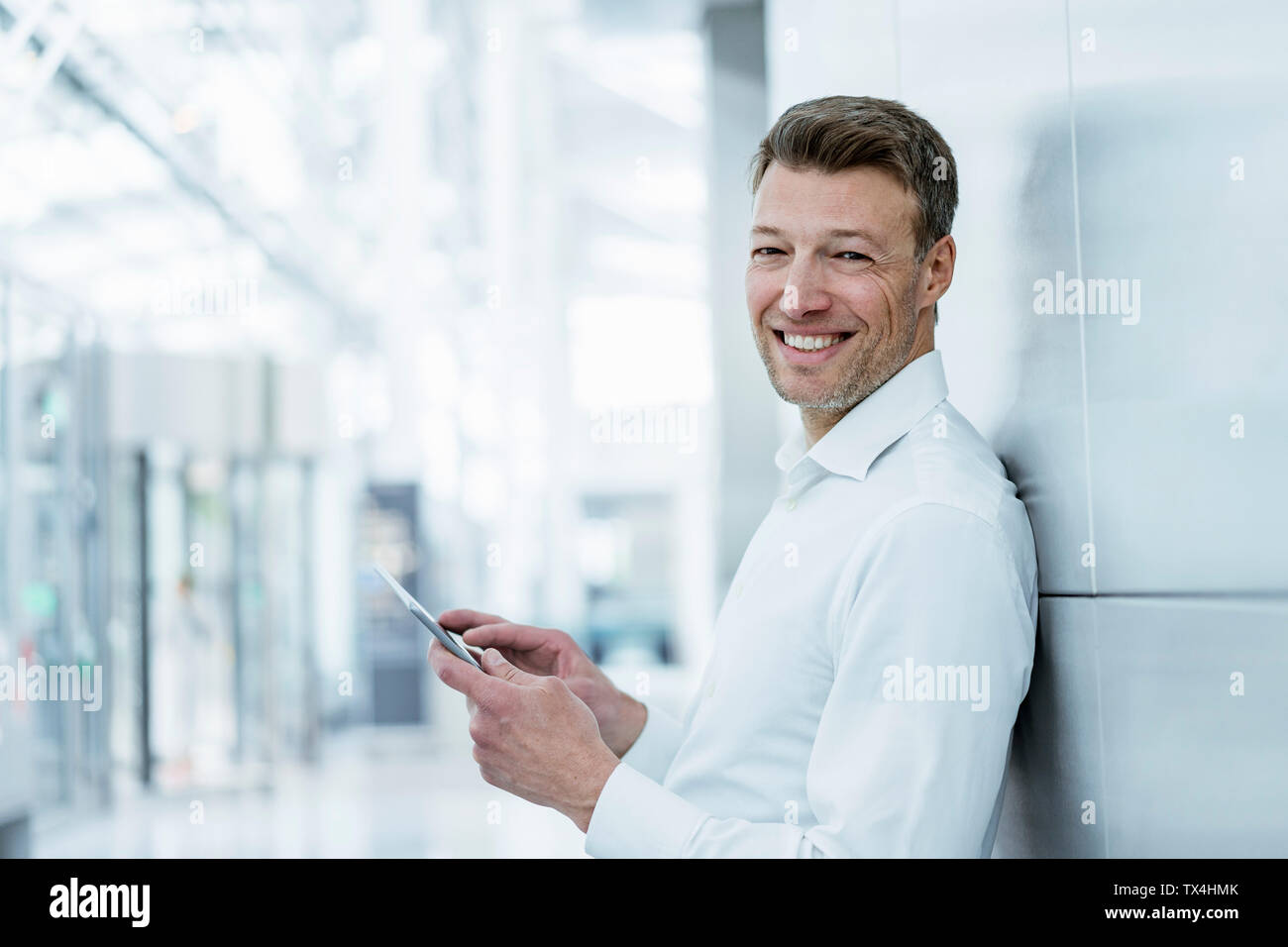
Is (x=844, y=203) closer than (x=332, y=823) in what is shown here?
Yes

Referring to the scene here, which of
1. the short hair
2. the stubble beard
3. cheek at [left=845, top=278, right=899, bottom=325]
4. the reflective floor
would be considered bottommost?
the reflective floor

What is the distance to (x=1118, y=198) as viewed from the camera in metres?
1.14

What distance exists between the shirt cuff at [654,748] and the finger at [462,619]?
11.3 inches

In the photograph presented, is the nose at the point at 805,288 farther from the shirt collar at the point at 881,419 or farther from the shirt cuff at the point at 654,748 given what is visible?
the shirt cuff at the point at 654,748

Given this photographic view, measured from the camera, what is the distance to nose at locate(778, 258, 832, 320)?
1.36m

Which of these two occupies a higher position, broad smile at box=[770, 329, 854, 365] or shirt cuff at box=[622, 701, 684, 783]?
broad smile at box=[770, 329, 854, 365]

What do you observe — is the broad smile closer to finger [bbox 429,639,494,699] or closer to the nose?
the nose

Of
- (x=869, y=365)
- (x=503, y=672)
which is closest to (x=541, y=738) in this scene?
(x=503, y=672)

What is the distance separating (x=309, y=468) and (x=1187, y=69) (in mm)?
8769

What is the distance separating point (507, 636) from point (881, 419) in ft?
1.94

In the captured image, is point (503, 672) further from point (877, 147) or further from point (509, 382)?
point (509, 382)

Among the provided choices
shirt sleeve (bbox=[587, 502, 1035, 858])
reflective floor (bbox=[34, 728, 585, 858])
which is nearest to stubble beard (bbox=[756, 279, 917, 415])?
shirt sleeve (bbox=[587, 502, 1035, 858])

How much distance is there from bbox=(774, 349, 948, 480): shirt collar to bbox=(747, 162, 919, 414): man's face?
0.07ft

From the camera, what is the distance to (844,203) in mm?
1344
